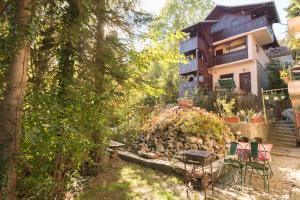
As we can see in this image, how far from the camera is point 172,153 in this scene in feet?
28.2

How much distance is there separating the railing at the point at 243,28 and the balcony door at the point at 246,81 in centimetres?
374

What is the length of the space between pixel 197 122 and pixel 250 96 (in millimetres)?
8023

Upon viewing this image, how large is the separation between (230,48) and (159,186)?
1845 centimetres

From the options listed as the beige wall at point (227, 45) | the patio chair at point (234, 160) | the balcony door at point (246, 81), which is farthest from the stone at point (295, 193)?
the beige wall at point (227, 45)

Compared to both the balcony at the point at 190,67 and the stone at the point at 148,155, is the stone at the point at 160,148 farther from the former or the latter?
the balcony at the point at 190,67

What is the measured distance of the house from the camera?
1852 cm

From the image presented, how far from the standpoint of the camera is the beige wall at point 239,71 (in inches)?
722

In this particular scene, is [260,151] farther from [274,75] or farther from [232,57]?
[274,75]

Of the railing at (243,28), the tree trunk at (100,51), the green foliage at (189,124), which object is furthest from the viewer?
the railing at (243,28)

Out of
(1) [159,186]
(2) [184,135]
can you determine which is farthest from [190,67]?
(1) [159,186]

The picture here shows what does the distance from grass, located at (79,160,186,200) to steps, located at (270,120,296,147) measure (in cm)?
924

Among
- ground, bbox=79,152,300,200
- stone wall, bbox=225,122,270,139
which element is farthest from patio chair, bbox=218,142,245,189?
stone wall, bbox=225,122,270,139

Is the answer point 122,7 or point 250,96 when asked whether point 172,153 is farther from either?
point 250,96

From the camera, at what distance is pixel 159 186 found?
20.1ft
